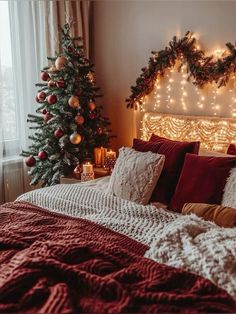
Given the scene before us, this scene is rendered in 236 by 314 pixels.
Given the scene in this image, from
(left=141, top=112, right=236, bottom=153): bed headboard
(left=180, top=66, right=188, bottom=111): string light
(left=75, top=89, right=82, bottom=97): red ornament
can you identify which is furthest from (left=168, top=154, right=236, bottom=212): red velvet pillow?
(left=75, top=89, right=82, bottom=97): red ornament

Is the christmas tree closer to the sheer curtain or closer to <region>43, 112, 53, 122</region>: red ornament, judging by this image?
<region>43, 112, 53, 122</region>: red ornament

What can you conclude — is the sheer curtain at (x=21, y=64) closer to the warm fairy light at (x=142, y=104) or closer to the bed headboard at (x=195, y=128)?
the warm fairy light at (x=142, y=104)

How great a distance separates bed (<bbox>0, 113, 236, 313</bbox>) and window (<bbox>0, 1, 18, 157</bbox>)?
162 centimetres

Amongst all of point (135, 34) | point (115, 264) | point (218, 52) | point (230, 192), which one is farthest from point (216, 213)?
point (135, 34)

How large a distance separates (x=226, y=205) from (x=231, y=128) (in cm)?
97

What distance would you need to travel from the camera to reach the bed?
1.13m

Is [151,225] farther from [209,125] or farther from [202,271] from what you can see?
[209,125]

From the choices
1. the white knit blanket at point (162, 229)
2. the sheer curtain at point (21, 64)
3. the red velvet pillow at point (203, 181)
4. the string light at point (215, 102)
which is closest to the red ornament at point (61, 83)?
the sheer curtain at point (21, 64)

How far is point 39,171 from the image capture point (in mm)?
3402

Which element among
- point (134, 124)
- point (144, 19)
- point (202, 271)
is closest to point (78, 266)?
point (202, 271)

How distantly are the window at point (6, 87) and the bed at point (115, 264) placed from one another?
1.62 m

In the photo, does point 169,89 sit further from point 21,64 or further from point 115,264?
point 115,264

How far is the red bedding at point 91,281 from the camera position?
1.12 metres

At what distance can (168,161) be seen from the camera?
98.6 inches
